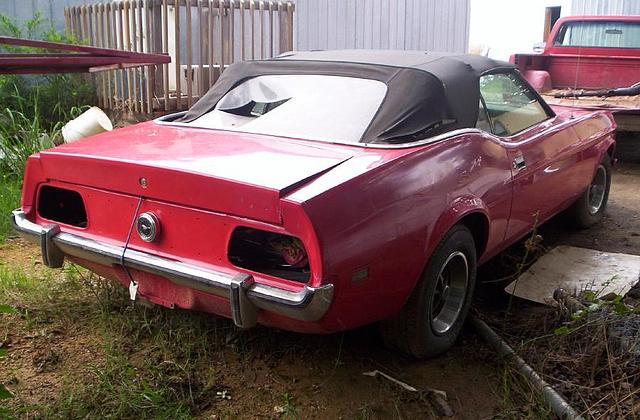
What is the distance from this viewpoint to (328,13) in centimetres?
1052

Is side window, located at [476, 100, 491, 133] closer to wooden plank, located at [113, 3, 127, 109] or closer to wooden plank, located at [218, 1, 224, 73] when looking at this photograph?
wooden plank, located at [218, 1, 224, 73]

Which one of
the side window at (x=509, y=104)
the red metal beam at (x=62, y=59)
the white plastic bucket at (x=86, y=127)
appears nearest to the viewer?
the red metal beam at (x=62, y=59)

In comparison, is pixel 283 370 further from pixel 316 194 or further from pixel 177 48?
pixel 177 48

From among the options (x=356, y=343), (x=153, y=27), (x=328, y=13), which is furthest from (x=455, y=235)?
(x=328, y=13)

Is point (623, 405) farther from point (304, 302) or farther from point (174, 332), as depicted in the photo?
point (174, 332)

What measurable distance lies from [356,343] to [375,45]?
28.3 feet

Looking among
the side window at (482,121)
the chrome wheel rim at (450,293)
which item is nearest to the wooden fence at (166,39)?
the side window at (482,121)

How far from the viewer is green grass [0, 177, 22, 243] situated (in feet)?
16.5

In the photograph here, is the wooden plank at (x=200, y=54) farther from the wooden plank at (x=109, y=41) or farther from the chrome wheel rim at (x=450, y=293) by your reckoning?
the chrome wheel rim at (x=450, y=293)

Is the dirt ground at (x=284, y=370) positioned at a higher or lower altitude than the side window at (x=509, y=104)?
lower

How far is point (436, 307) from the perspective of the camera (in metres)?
3.42

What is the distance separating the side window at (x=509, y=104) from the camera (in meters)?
3.95

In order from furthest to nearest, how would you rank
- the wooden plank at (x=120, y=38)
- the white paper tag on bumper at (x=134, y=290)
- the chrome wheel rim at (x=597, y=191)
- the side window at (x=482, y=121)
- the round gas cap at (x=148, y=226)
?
1. the wooden plank at (x=120, y=38)
2. the chrome wheel rim at (x=597, y=191)
3. the side window at (x=482, y=121)
4. the white paper tag on bumper at (x=134, y=290)
5. the round gas cap at (x=148, y=226)

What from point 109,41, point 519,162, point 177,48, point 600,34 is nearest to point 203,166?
point 519,162
